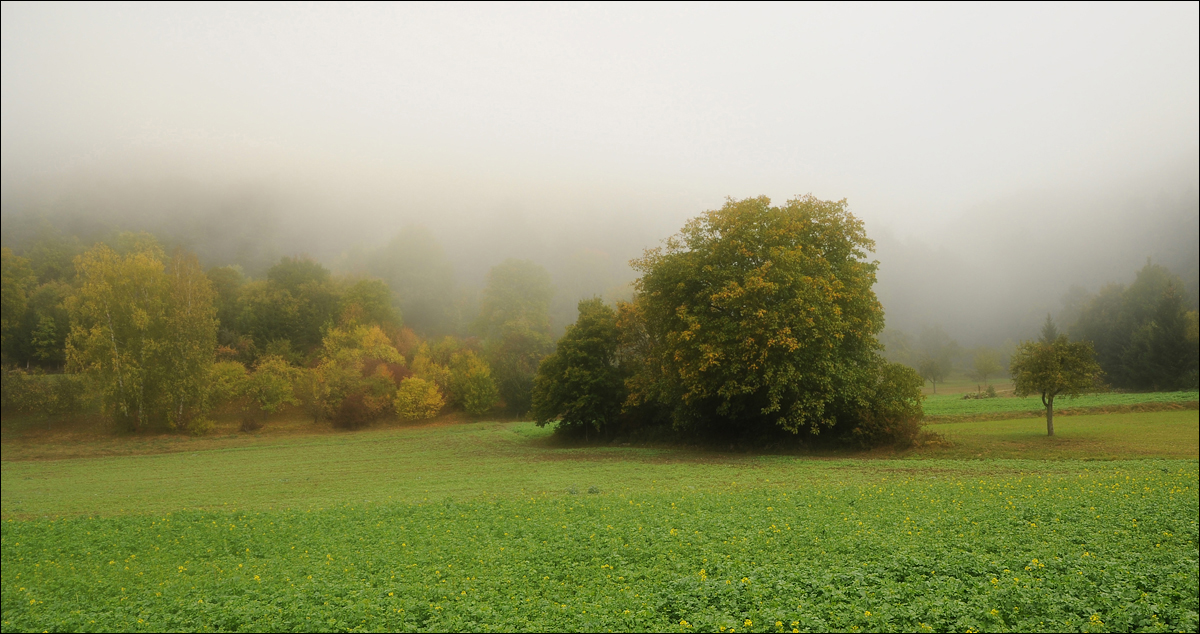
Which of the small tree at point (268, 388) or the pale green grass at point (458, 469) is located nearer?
the pale green grass at point (458, 469)

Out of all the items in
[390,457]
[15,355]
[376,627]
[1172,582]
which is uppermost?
[15,355]

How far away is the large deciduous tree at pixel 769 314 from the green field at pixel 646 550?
5.41 metres

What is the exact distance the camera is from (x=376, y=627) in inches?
351

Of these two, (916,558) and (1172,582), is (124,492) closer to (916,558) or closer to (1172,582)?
(916,558)

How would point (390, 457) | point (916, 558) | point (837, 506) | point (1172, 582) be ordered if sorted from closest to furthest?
point (1172, 582), point (916, 558), point (837, 506), point (390, 457)

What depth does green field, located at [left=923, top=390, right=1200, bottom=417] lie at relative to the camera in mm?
39906

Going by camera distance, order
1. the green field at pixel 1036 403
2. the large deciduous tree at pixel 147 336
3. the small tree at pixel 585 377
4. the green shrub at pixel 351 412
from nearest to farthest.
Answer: the large deciduous tree at pixel 147 336, the small tree at pixel 585 377, the green field at pixel 1036 403, the green shrub at pixel 351 412

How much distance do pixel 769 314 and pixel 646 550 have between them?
59.7ft

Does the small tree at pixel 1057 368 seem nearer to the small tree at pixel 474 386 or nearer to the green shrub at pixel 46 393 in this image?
the small tree at pixel 474 386

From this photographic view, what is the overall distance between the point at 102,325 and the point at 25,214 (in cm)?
1669

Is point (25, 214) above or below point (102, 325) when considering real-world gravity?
above

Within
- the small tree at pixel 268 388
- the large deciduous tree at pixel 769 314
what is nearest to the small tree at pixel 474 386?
the small tree at pixel 268 388

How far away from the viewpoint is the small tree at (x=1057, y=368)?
1119 inches

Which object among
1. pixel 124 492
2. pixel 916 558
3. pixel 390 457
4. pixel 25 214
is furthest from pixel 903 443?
pixel 25 214
